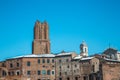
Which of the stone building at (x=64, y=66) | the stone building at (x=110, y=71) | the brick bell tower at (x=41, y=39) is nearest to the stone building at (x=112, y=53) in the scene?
the stone building at (x=64, y=66)

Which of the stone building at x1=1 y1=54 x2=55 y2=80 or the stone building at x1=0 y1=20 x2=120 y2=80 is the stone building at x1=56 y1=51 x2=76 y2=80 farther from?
the stone building at x1=1 y1=54 x2=55 y2=80

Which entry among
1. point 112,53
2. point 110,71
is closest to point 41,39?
point 112,53

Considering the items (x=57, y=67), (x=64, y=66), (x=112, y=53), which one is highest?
(x=112, y=53)

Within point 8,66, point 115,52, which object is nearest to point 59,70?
point 8,66

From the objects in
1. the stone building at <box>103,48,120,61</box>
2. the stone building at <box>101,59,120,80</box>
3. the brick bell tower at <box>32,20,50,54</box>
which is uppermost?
the brick bell tower at <box>32,20,50,54</box>

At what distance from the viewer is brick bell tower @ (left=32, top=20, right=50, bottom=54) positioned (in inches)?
4409

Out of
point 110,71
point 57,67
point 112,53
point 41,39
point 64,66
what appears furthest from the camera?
point 112,53

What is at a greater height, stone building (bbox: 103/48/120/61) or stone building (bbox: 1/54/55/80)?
stone building (bbox: 103/48/120/61)

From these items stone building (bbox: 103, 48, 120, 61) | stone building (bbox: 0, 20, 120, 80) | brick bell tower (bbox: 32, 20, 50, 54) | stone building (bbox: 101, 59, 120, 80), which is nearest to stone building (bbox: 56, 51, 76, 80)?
stone building (bbox: 0, 20, 120, 80)

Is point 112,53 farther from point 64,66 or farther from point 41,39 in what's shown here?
point 41,39

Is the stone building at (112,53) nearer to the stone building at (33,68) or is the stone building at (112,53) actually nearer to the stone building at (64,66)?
the stone building at (64,66)

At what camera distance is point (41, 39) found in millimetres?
113562

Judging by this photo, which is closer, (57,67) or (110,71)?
(110,71)

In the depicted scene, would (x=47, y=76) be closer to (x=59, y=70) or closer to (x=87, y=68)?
(x=59, y=70)
